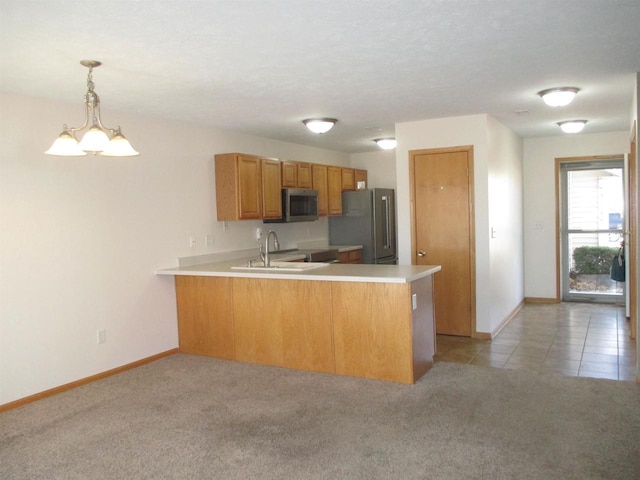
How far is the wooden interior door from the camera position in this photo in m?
5.65

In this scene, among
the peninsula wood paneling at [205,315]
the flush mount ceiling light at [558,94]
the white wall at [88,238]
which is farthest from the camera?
the peninsula wood paneling at [205,315]

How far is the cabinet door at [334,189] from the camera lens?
7.23 metres

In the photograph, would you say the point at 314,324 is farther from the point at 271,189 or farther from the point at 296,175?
the point at 296,175

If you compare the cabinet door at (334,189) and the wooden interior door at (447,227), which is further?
the cabinet door at (334,189)

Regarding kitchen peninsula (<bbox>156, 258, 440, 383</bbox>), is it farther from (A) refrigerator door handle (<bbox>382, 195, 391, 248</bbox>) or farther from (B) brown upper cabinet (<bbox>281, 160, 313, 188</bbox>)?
(A) refrigerator door handle (<bbox>382, 195, 391, 248</bbox>)

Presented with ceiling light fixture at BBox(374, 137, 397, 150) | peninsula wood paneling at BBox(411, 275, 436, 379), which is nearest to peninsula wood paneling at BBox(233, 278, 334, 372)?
peninsula wood paneling at BBox(411, 275, 436, 379)

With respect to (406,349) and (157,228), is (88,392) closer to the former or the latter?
(157,228)

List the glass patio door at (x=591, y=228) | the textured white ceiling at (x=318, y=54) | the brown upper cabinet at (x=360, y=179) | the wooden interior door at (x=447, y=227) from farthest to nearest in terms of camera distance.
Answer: the brown upper cabinet at (x=360, y=179) → the glass patio door at (x=591, y=228) → the wooden interior door at (x=447, y=227) → the textured white ceiling at (x=318, y=54)

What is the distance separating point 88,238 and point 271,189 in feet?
7.30

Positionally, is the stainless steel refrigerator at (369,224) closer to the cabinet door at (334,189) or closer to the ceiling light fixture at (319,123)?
the cabinet door at (334,189)

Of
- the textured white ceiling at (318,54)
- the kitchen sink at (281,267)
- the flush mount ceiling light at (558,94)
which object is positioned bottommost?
the kitchen sink at (281,267)

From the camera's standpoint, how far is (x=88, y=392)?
423 centimetres

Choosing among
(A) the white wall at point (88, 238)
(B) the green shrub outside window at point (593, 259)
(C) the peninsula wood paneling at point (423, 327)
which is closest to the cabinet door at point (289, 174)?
(A) the white wall at point (88, 238)

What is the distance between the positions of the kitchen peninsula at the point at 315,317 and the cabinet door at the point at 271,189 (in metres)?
1.00
